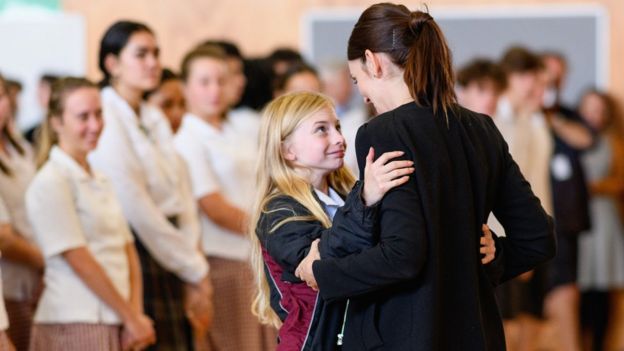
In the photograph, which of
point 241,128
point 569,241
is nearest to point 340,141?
point 241,128

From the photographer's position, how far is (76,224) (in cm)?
363

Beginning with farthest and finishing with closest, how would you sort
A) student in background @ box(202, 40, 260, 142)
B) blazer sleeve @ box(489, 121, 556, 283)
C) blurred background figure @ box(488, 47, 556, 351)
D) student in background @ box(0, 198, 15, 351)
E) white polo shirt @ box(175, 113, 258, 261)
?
blurred background figure @ box(488, 47, 556, 351) → student in background @ box(202, 40, 260, 142) → white polo shirt @ box(175, 113, 258, 261) → student in background @ box(0, 198, 15, 351) → blazer sleeve @ box(489, 121, 556, 283)

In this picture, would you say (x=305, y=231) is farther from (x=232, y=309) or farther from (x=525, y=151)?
(x=525, y=151)

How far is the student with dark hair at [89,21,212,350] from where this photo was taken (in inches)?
162

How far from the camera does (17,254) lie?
3881 mm

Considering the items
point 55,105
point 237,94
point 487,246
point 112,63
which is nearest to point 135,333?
point 55,105

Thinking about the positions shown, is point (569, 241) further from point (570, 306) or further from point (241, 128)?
point (241, 128)

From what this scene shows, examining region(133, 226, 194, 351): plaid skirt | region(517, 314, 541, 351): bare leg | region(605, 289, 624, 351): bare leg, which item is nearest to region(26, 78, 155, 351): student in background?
region(133, 226, 194, 351): plaid skirt

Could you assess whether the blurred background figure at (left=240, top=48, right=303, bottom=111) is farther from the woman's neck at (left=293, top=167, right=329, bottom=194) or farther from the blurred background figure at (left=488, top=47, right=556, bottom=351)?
the woman's neck at (left=293, top=167, right=329, bottom=194)

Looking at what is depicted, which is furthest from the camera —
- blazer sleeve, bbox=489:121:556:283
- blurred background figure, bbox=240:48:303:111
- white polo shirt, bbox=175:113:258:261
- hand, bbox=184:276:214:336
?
blurred background figure, bbox=240:48:303:111

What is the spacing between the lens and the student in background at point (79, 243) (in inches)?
142

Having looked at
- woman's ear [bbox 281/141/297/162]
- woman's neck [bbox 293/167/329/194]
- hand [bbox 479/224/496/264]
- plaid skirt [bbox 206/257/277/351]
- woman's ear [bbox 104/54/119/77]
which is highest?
woman's ear [bbox 104/54/119/77]

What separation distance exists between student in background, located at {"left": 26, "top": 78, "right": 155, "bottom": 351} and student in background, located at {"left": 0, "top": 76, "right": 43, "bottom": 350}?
0.78ft

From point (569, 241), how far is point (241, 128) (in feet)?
6.34
